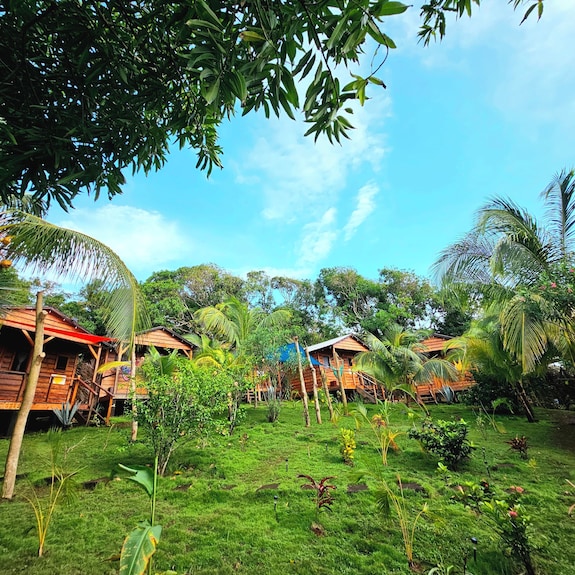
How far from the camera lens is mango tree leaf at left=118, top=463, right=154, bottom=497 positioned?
73.8 inches

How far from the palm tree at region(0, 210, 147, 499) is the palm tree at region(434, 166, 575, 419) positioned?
681cm

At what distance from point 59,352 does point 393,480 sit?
497 inches

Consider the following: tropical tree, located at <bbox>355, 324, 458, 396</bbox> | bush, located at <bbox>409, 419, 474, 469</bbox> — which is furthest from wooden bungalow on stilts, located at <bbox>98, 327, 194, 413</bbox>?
bush, located at <bbox>409, 419, 474, 469</bbox>

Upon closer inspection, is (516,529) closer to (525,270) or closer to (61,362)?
(525,270)

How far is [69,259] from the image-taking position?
12.2 ft

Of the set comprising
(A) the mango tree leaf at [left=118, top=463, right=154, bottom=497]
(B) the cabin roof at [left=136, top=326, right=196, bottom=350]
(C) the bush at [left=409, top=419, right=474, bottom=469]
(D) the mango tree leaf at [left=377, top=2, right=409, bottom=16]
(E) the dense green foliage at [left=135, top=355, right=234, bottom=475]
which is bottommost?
(C) the bush at [left=409, top=419, right=474, bottom=469]

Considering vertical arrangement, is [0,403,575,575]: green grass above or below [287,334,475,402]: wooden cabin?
below

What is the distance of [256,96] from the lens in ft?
6.40

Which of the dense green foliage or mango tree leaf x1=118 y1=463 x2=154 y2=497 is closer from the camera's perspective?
mango tree leaf x1=118 y1=463 x2=154 y2=497

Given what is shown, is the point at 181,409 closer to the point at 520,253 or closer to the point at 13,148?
the point at 13,148

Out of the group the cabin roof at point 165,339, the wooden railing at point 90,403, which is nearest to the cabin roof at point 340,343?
the cabin roof at point 165,339

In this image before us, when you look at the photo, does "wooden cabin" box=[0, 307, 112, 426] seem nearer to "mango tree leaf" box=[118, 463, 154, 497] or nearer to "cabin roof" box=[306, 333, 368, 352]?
"mango tree leaf" box=[118, 463, 154, 497]

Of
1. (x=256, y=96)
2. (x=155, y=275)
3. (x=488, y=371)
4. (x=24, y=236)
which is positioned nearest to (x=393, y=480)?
(x=256, y=96)

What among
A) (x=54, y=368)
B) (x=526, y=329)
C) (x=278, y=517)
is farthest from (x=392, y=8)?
(x=54, y=368)
